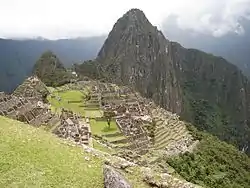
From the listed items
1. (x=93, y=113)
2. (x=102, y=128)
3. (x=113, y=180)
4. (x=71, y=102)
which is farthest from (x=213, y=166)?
(x=113, y=180)

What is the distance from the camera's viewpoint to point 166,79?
12769 centimetres

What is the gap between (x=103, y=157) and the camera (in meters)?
15.5

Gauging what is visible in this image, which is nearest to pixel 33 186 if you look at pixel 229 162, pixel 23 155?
pixel 23 155

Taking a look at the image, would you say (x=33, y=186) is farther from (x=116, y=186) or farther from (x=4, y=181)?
(x=116, y=186)

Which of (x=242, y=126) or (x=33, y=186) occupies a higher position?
(x=33, y=186)

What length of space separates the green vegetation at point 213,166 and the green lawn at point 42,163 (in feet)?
63.6

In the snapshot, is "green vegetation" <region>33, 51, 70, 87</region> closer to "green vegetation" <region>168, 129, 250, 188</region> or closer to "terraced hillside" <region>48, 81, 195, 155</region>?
"terraced hillside" <region>48, 81, 195, 155</region>

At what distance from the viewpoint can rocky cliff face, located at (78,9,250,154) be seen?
114m

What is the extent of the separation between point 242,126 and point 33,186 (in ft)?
450

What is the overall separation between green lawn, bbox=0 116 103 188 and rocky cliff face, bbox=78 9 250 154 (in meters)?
75.1

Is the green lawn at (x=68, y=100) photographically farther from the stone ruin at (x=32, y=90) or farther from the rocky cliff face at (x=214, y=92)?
the rocky cliff face at (x=214, y=92)

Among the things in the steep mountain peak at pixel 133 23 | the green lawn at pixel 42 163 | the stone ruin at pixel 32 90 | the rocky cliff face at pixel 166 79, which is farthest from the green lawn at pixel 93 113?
the steep mountain peak at pixel 133 23

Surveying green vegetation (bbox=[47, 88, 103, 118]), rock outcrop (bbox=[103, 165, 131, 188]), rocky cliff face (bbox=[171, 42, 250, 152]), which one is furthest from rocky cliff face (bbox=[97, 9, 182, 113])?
rock outcrop (bbox=[103, 165, 131, 188])

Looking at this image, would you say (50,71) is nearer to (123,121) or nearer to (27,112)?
(123,121)
